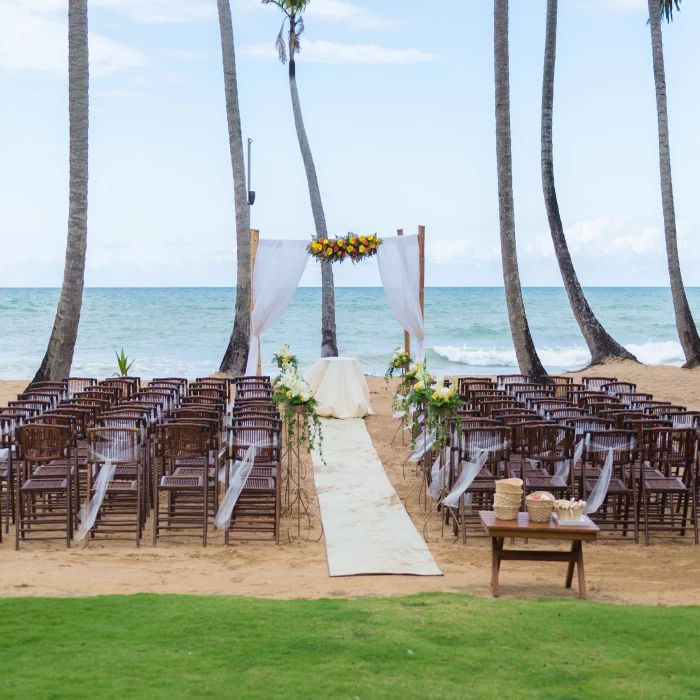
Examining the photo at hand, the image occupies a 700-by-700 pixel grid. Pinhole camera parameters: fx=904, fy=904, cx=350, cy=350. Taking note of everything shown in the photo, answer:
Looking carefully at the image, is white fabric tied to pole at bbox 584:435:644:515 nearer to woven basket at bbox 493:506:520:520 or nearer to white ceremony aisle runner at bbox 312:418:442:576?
white ceremony aisle runner at bbox 312:418:442:576

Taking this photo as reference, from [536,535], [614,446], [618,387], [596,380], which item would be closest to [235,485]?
[536,535]

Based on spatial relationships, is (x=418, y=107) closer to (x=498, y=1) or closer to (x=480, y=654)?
(x=498, y=1)

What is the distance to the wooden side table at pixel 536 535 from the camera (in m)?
5.76

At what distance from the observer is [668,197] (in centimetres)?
1880

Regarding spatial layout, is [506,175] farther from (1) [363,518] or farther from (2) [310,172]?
(1) [363,518]

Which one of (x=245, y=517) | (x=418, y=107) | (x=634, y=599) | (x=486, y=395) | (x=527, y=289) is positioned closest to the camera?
(x=634, y=599)

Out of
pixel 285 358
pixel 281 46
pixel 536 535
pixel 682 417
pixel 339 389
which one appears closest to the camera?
pixel 536 535

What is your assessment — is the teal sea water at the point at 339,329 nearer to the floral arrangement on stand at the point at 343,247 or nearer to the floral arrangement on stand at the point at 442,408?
the floral arrangement on stand at the point at 343,247

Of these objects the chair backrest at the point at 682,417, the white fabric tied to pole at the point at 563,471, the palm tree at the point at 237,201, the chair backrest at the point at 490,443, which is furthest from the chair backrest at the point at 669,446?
the palm tree at the point at 237,201

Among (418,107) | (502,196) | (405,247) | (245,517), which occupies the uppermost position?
(418,107)

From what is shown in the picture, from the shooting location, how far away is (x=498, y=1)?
16031 mm

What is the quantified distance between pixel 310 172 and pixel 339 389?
9268 millimetres

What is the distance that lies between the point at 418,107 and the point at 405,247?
103 feet

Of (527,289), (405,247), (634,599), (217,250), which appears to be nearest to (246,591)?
(634,599)
